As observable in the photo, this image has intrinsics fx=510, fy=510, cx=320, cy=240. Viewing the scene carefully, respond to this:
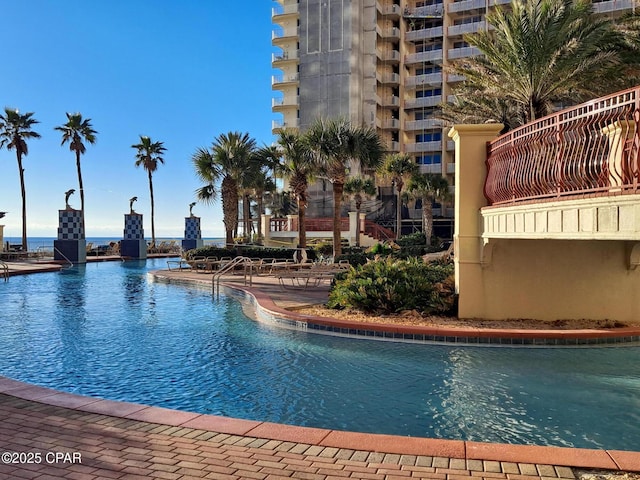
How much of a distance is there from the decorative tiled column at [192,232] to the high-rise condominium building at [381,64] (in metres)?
25.9

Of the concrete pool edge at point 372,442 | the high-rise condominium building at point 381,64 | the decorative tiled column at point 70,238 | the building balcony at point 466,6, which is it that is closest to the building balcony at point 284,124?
the high-rise condominium building at point 381,64

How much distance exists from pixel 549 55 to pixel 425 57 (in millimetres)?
47359

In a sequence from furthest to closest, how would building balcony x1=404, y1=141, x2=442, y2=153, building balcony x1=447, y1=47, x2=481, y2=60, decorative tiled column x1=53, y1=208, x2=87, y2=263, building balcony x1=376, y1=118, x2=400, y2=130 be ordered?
building balcony x1=376, y1=118, x2=400, y2=130 → building balcony x1=404, y1=141, x2=442, y2=153 → building balcony x1=447, y1=47, x2=481, y2=60 → decorative tiled column x1=53, y1=208, x2=87, y2=263

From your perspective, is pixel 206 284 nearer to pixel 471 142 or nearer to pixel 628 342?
pixel 471 142

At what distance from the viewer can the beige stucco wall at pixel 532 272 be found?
11.0 meters

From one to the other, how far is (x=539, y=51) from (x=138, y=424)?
15913 mm

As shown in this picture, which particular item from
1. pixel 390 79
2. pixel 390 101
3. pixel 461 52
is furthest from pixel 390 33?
pixel 461 52

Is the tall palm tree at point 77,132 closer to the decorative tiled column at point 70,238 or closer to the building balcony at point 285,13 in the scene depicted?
the decorative tiled column at point 70,238

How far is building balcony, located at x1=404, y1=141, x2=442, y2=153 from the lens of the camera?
59.2 m

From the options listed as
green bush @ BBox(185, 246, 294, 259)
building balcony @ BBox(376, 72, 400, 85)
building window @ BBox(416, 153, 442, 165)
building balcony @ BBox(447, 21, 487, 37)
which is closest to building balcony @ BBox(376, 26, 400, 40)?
building balcony @ BBox(376, 72, 400, 85)

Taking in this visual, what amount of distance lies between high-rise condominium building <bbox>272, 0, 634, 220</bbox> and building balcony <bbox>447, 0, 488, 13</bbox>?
109 millimetres

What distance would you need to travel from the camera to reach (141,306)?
48.9 feet

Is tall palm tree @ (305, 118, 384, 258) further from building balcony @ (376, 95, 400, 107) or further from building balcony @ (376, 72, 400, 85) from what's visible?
building balcony @ (376, 72, 400, 85)

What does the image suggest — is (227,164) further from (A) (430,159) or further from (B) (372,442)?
(A) (430,159)
